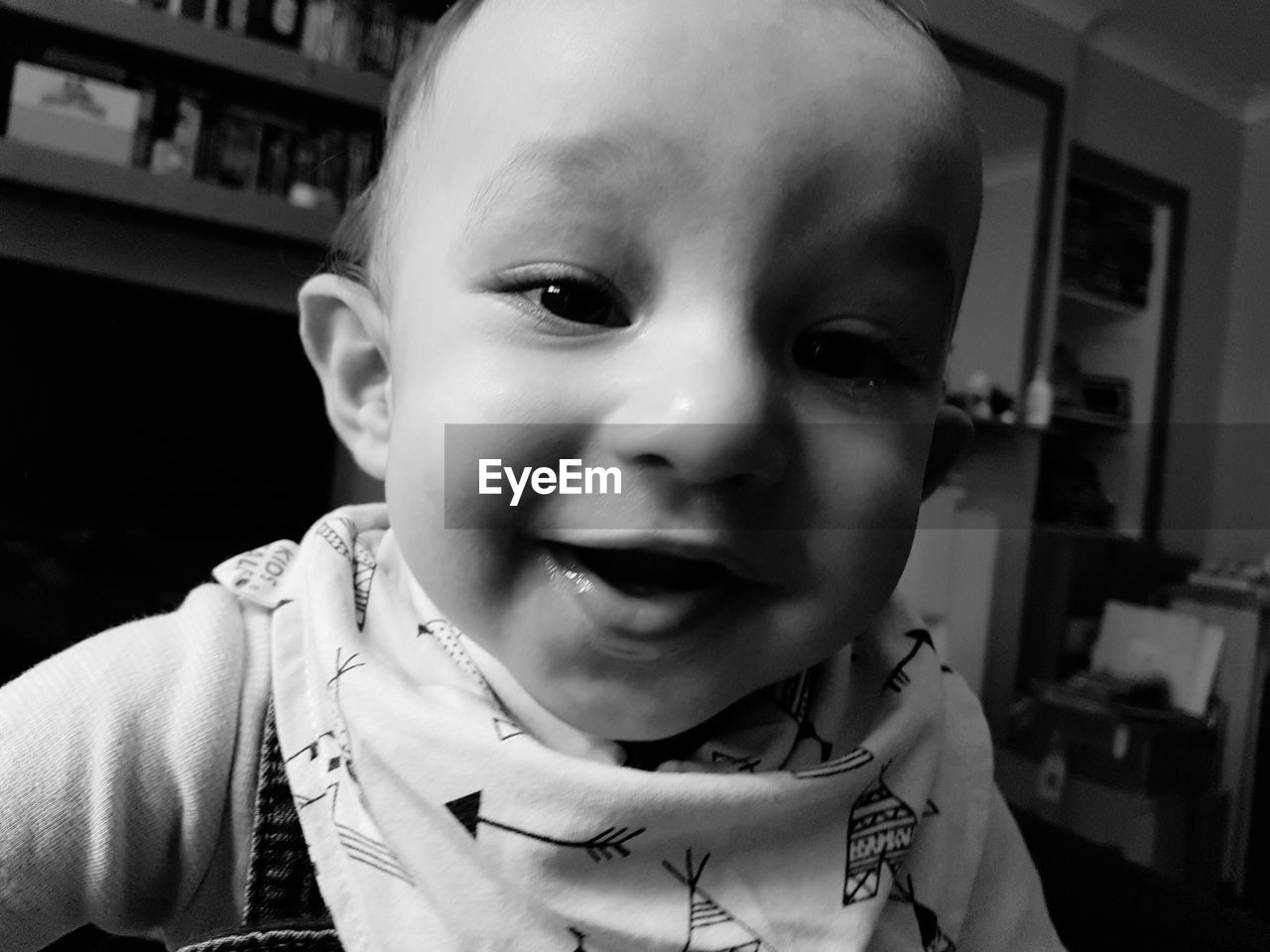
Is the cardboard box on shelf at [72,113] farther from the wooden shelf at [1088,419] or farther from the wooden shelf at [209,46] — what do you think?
the wooden shelf at [1088,419]

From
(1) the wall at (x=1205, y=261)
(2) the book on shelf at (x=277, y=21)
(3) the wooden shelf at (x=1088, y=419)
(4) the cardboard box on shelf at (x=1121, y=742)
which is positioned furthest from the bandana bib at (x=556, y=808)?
(1) the wall at (x=1205, y=261)

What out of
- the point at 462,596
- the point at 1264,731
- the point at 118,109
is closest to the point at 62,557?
the point at 118,109

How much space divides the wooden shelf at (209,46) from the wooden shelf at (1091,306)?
1.96 m

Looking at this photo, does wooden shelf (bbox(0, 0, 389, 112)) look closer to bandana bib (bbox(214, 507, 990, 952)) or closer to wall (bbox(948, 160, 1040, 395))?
bandana bib (bbox(214, 507, 990, 952))

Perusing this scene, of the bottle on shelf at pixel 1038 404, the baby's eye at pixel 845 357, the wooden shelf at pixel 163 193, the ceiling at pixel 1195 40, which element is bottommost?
the baby's eye at pixel 845 357

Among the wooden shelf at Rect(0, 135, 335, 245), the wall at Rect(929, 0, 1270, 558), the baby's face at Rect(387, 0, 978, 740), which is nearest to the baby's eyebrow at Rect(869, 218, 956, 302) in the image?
the baby's face at Rect(387, 0, 978, 740)

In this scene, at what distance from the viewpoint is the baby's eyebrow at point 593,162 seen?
261 millimetres

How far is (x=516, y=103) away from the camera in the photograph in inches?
11.4

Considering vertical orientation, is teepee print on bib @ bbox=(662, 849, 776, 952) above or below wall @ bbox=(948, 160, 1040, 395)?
below

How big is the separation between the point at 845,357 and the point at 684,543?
0.35 feet

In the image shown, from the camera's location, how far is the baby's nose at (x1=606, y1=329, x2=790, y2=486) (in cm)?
24

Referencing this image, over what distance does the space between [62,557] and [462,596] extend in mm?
865

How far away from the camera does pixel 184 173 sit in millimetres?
1257

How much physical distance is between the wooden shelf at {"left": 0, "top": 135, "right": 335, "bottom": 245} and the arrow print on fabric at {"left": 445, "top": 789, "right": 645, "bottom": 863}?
46.9 inches
